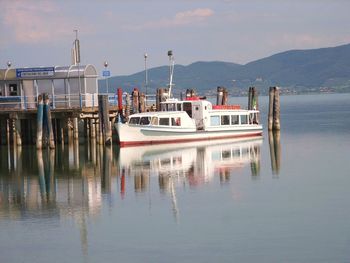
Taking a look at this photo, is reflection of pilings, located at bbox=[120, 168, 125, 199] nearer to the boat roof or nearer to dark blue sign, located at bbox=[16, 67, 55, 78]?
the boat roof

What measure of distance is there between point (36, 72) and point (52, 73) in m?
1.25

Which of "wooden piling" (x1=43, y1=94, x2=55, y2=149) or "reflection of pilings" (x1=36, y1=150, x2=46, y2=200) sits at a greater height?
"wooden piling" (x1=43, y1=94, x2=55, y2=149)

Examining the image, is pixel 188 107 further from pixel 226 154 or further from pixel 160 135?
pixel 226 154

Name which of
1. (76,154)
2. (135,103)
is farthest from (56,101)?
(76,154)

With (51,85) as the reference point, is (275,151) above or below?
below

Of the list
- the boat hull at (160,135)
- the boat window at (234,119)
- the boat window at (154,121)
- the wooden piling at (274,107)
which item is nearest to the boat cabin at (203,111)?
the boat hull at (160,135)

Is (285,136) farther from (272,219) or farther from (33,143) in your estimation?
(272,219)

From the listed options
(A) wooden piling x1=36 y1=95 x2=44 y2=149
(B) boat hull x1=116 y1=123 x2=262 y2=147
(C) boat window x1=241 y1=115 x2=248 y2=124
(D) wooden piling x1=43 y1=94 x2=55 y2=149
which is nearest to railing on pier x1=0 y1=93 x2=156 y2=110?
(B) boat hull x1=116 y1=123 x2=262 y2=147

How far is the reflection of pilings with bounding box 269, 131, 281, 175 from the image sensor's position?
48000 millimetres

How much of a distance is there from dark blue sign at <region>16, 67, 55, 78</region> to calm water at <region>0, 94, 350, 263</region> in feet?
27.2

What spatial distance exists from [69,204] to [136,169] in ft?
40.1

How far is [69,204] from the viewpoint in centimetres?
3588

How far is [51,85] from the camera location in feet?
209

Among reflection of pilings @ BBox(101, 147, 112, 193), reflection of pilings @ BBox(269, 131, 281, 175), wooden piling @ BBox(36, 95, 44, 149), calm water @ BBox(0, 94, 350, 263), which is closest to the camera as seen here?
calm water @ BBox(0, 94, 350, 263)
